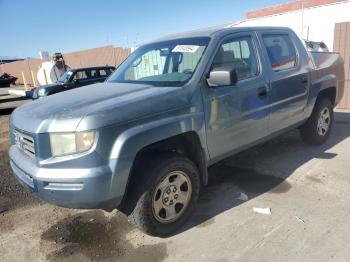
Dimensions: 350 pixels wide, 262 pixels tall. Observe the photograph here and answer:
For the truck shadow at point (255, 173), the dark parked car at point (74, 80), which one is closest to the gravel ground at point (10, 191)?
the truck shadow at point (255, 173)

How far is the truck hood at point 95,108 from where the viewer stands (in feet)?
9.09

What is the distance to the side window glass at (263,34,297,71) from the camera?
445 cm

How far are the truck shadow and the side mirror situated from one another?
1.42 meters

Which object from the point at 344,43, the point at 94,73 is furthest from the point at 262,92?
the point at 94,73

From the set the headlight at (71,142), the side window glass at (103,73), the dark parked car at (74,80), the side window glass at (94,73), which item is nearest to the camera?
the headlight at (71,142)

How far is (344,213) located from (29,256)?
315cm

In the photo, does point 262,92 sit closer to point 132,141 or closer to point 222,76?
point 222,76

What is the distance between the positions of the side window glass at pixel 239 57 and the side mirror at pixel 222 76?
12.3 inches

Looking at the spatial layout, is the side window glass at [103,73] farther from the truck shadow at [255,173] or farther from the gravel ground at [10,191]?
the truck shadow at [255,173]

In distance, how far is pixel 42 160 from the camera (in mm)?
2875

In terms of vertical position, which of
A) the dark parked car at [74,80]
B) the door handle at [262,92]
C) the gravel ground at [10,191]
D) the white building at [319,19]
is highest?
the white building at [319,19]

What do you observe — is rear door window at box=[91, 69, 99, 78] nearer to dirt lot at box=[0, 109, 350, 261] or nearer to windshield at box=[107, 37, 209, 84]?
dirt lot at box=[0, 109, 350, 261]

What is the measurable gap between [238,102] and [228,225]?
1.32 meters

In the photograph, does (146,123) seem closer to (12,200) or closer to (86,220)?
(86,220)
